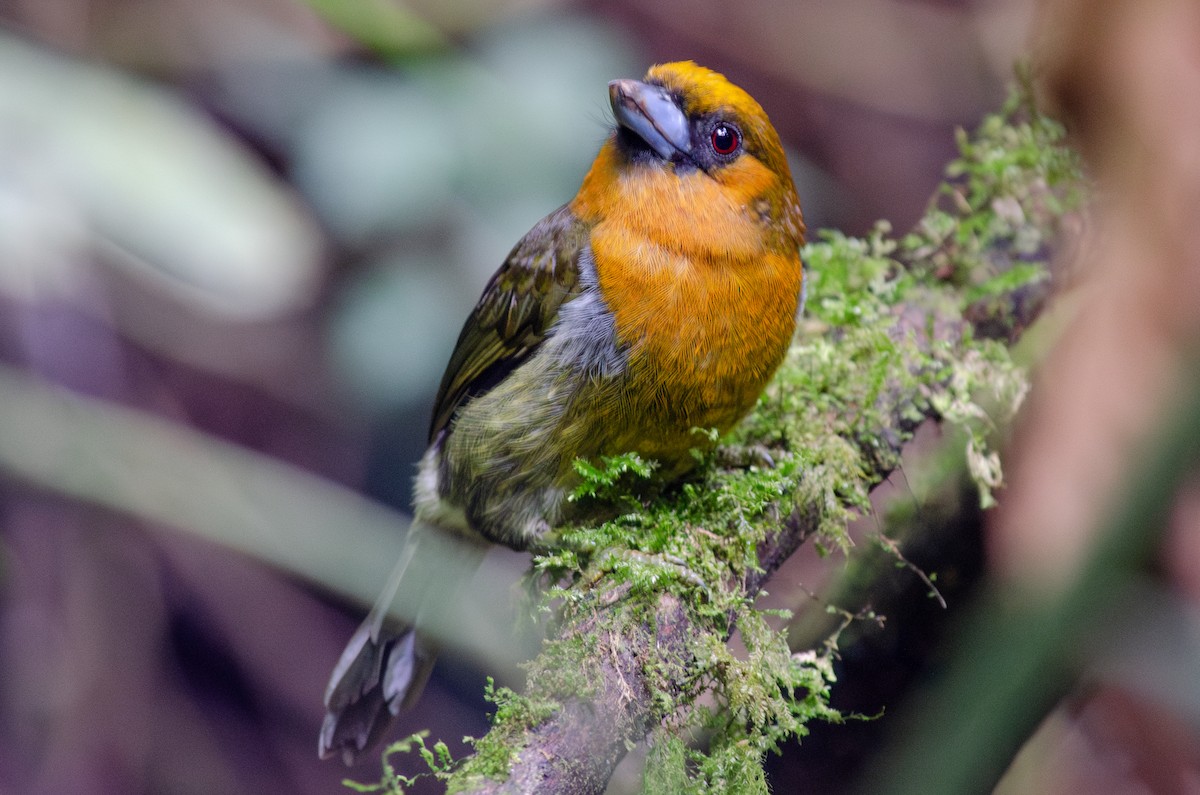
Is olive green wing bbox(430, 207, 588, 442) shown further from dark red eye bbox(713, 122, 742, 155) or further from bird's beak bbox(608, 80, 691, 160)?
dark red eye bbox(713, 122, 742, 155)

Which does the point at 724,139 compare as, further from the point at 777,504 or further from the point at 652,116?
the point at 777,504

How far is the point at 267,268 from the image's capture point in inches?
96.4

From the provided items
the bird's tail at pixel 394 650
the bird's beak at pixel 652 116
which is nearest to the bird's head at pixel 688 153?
the bird's beak at pixel 652 116

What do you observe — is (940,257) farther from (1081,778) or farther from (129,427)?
(129,427)

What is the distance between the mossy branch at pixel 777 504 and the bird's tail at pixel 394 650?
0.73 m

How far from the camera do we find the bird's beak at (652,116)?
85.0 inches

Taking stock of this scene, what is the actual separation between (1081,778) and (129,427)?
3011mm

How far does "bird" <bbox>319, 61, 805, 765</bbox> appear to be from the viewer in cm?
210

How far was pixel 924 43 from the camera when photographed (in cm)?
489

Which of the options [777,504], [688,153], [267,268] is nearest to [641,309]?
[688,153]

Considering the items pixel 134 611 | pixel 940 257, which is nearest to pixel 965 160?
pixel 940 257

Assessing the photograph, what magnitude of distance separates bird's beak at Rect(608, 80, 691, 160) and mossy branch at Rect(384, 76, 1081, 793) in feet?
2.29

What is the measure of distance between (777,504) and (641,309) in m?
0.52

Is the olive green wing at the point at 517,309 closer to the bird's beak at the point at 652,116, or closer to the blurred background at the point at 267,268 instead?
the bird's beak at the point at 652,116
